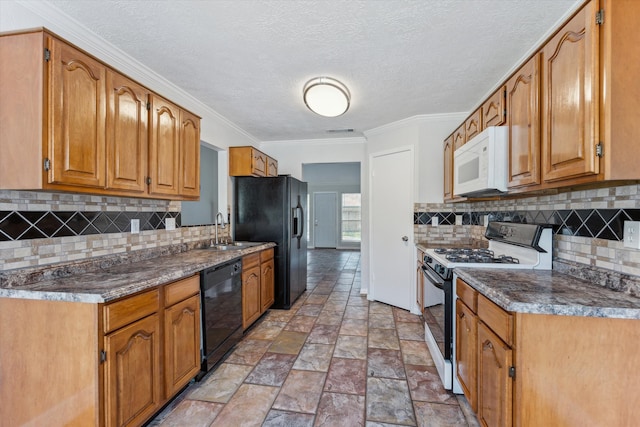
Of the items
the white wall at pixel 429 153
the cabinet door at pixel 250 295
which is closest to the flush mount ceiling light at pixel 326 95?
the white wall at pixel 429 153

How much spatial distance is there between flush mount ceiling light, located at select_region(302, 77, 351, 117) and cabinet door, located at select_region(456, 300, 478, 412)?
1.91 m

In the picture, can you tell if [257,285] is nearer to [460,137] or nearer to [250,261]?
[250,261]

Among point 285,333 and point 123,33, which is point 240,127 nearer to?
point 123,33

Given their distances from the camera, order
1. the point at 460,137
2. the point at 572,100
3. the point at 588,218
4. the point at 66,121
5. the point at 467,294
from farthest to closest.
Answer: the point at 460,137 < the point at 467,294 < the point at 588,218 < the point at 66,121 < the point at 572,100

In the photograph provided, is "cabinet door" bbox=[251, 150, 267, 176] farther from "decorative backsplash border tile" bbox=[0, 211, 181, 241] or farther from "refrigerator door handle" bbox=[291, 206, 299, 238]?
"decorative backsplash border tile" bbox=[0, 211, 181, 241]

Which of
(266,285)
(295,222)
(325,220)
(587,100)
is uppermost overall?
(587,100)

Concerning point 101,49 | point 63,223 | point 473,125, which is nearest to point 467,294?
point 473,125

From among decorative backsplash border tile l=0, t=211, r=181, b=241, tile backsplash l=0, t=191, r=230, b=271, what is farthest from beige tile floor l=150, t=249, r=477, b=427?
decorative backsplash border tile l=0, t=211, r=181, b=241

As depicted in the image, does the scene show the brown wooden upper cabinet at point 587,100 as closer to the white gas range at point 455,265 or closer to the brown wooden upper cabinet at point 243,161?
the white gas range at point 455,265

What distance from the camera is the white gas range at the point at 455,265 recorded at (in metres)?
1.81

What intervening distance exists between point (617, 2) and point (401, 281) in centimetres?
299

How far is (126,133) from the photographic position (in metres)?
1.78

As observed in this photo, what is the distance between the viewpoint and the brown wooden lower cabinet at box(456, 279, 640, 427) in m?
1.11

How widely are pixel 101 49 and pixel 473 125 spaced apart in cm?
281
